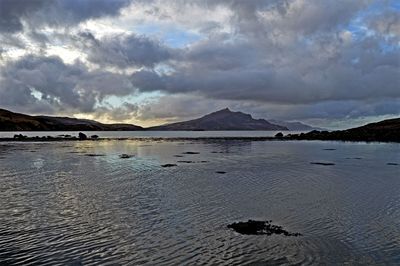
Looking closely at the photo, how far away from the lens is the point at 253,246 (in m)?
19.9

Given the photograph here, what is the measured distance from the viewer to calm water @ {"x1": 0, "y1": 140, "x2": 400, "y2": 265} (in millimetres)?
18531

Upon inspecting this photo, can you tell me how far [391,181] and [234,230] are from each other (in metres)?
29.6

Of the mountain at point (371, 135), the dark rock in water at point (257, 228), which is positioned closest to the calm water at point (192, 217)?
the dark rock in water at point (257, 228)

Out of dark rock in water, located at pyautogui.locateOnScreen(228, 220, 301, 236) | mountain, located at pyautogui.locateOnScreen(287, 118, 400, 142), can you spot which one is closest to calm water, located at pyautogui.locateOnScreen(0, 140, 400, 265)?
dark rock in water, located at pyautogui.locateOnScreen(228, 220, 301, 236)

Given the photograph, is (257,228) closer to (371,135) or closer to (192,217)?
(192,217)

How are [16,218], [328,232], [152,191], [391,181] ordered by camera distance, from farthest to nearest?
1. [391,181]
2. [152,191]
3. [16,218]
4. [328,232]

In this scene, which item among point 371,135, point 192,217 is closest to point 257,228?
point 192,217

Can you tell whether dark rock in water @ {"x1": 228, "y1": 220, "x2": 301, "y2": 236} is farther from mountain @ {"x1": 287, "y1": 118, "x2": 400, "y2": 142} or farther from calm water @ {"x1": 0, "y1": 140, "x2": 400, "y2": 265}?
mountain @ {"x1": 287, "y1": 118, "x2": 400, "y2": 142}

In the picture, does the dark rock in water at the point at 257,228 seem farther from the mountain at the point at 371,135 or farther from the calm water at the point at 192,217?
the mountain at the point at 371,135

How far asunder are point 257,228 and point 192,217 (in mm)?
5003

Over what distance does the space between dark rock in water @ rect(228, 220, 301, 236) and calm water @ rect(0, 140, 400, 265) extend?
75 centimetres

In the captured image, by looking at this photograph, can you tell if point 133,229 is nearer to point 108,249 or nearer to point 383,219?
point 108,249

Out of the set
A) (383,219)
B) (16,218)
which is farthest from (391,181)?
(16,218)

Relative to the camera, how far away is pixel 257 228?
2311cm
